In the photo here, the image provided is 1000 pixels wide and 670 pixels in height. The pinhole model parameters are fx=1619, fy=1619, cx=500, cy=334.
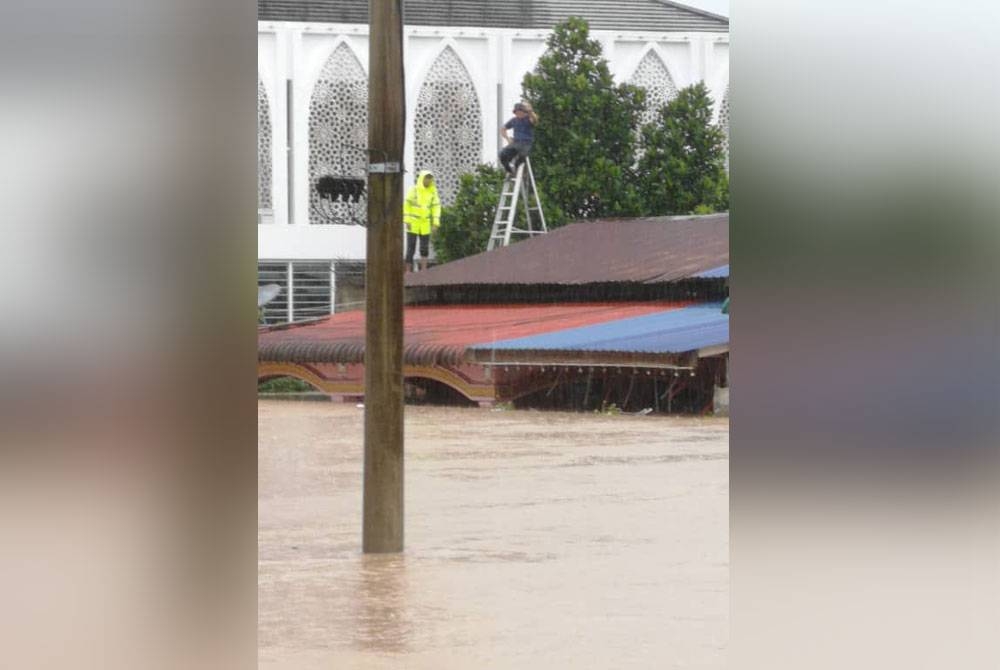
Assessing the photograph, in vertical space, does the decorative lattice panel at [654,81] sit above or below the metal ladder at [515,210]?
above

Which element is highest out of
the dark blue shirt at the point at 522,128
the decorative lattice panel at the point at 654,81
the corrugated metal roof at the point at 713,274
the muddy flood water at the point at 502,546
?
the decorative lattice panel at the point at 654,81

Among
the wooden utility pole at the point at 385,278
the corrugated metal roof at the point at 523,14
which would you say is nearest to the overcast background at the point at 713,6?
the corrugated metal roof at the point at 523,14

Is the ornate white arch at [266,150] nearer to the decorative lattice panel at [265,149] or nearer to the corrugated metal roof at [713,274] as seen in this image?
the decorative lattice panel at [265,149]

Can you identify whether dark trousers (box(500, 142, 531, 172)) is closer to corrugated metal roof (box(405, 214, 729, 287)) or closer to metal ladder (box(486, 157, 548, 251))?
metal ladder (box(486, 157, 548, 251))

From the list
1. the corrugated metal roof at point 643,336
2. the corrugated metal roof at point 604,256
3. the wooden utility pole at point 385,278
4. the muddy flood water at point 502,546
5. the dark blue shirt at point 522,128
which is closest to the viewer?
the muddy flood water at point 502,546

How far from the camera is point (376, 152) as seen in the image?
15.3 ft

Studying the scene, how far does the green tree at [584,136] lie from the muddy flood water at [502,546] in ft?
4.24

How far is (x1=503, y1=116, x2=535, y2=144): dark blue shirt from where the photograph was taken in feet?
31.1

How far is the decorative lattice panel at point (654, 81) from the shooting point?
952 cm

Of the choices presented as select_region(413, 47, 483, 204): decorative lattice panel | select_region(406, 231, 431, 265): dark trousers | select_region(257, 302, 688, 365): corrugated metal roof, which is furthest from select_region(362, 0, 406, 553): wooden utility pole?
select_region(413, 47, 483, 204): decorative lattice panel

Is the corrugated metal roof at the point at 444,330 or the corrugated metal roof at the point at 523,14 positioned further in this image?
the corrugated metal roof at the point at 523,14

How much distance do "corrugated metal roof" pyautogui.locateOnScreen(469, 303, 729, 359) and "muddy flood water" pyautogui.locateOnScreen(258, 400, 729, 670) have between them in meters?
0.40

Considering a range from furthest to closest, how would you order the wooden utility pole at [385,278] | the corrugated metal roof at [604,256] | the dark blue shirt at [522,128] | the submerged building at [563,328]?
the dark blue shirt at [522,128] → the corrugated metal roof at [604,256] → the submerged building at [563,328] → the wooden utility pole at [385,278]

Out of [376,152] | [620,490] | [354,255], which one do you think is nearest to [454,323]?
[354,255]
